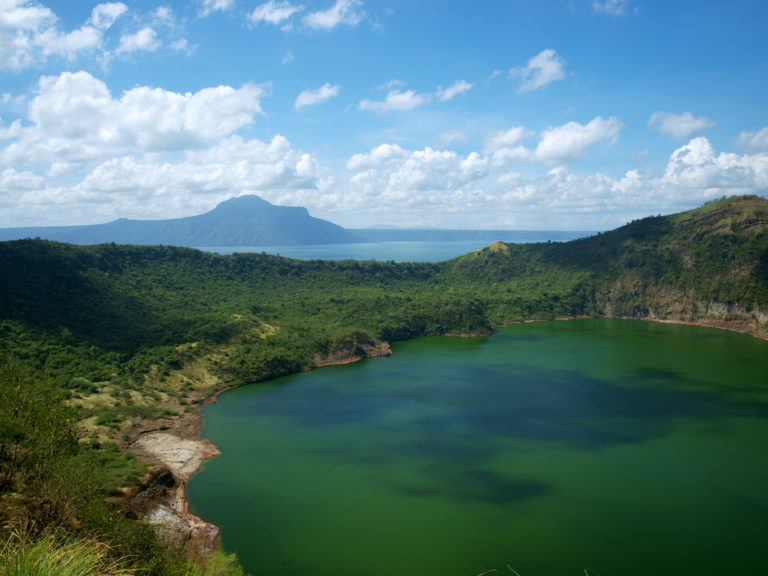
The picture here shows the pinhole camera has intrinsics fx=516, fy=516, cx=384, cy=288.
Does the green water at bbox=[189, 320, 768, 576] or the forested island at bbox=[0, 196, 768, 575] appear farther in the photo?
the green water at bbox=[189, 320, 768, 576]

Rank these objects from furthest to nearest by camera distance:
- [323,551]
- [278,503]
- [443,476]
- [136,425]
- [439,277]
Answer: [439,277] → [136,425] → [443,476] → [278,503] → [323,551]

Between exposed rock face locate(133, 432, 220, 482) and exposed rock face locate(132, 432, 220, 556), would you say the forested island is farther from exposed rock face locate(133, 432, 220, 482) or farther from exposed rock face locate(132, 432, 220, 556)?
exposed rock face locate(133, 432, 220, 482)

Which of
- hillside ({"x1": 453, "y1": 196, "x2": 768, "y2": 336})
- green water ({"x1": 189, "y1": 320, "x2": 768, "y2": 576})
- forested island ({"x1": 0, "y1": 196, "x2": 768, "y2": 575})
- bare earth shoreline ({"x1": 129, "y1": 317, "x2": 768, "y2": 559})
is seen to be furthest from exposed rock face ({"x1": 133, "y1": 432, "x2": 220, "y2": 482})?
hillside ({"x1": 453, "y1": 196, "x2": 768, "y2": 336})

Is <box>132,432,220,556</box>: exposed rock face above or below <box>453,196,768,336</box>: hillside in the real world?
below

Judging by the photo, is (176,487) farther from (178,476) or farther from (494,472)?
(494,472)

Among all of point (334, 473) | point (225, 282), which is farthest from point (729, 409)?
point (225, 282)

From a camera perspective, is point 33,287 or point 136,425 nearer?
point 136,425

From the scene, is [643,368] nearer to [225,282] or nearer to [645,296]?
[645,296]

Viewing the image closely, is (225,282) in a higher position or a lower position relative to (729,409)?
higher

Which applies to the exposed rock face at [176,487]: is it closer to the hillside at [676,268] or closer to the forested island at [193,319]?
the forested island at [193,319]
